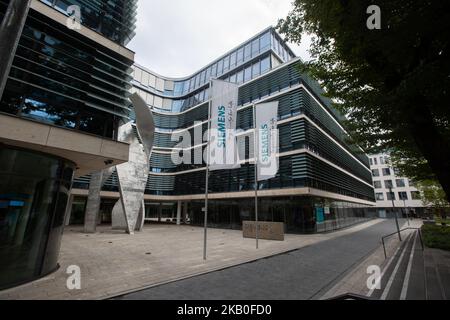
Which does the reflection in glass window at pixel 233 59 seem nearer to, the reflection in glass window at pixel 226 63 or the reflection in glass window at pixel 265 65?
the reflection in glass window at pixel 226 63

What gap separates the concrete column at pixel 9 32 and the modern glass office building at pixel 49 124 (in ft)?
13.2

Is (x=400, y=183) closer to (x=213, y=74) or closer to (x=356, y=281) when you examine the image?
(x=213, y=74)

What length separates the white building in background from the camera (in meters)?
56.4

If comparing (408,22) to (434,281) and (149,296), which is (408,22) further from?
(149,296)

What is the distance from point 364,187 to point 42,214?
177 ft

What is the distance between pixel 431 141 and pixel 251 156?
67.5 feet

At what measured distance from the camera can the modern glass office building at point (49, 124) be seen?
5737 mm

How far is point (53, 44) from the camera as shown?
7.29 meters

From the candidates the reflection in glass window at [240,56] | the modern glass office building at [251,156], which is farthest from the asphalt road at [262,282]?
the reflection in glass window at [240,56]

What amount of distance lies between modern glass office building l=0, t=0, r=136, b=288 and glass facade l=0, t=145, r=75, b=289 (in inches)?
0.8

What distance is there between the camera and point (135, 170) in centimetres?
2203

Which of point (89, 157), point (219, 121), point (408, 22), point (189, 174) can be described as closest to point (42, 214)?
point (89, 157)

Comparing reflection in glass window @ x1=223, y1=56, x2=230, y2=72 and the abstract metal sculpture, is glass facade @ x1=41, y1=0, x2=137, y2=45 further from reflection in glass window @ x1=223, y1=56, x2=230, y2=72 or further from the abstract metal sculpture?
reflection in glass window @ x1=223, y1=56, x2=230, y2=72

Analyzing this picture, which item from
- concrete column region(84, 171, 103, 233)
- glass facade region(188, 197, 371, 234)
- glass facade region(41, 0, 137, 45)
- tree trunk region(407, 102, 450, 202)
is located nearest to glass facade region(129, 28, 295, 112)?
glass facade region(188, 197, 371, 234)
